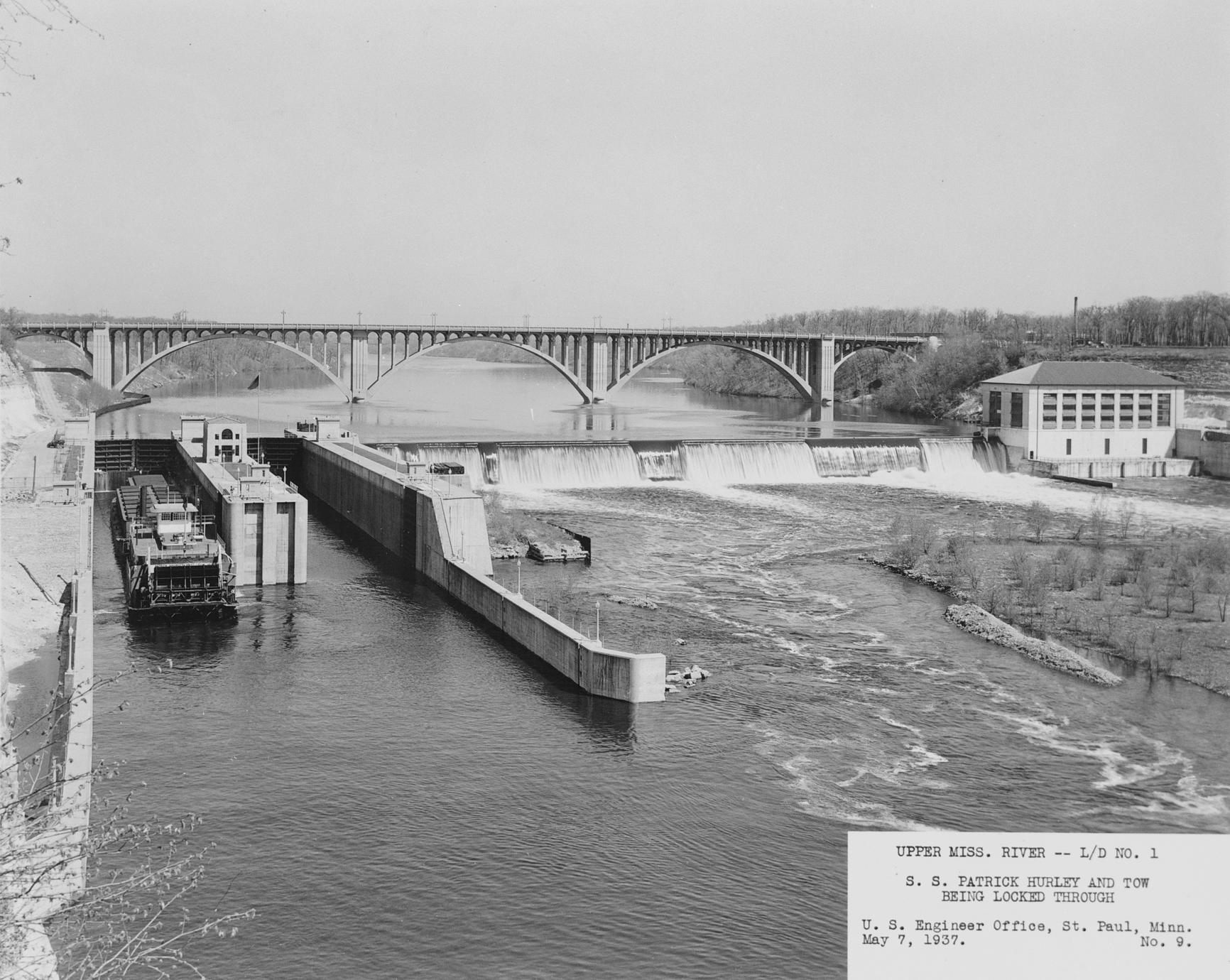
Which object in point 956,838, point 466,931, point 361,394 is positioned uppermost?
point 361,394

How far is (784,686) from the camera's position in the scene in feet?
72.2

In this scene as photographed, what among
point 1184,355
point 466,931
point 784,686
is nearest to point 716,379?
point 1184,355

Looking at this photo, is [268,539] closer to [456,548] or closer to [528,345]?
[456,548]

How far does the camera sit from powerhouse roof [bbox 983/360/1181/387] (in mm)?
54219

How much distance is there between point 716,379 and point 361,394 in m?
41.1

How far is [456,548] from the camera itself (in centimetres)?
3130

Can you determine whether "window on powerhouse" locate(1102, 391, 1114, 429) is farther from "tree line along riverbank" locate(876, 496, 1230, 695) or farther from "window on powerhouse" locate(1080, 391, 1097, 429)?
"tree line along riverbank" locate(876, 496, 1230, 695)

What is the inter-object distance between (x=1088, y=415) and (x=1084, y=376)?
5.10ft

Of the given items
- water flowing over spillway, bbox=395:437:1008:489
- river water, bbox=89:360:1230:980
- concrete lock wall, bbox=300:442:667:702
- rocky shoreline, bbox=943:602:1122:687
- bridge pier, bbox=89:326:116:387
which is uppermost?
bridge pier, bbox=89:326:116:387

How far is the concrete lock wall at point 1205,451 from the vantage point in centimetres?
5278

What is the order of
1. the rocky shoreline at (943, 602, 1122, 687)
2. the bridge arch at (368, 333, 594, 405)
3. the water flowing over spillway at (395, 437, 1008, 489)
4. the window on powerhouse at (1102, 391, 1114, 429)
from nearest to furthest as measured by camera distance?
the rocky shoreline at (943, 602, 1122, 687) < the water flowing over spillway at (395, 437, 1008, 489) < the window on powerhouse at (1102, 391, 1114, 429) < the bridge arch at (368, 333, 594, 405)

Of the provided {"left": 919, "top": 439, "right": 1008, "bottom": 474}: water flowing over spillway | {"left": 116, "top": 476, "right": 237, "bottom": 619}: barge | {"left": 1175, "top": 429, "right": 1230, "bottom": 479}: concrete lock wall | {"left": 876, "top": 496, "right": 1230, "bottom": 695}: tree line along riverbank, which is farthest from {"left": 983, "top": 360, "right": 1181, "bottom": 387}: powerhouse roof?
{"left": 116, "top": 476, "right": 237, "bottom": 619}: barge

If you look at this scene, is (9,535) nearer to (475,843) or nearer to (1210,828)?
(475,843)

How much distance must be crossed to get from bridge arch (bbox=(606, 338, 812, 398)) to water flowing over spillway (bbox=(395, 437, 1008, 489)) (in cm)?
2632
